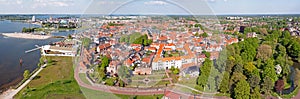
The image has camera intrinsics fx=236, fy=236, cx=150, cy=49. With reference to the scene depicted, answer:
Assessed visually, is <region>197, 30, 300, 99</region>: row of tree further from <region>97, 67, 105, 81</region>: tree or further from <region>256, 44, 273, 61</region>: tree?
<region>97, 67, 105, 81</region>: tree

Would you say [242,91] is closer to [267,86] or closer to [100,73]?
[267,86]

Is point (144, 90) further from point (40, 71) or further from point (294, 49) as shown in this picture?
point (294, 49)

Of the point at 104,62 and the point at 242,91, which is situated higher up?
the point at 104,62

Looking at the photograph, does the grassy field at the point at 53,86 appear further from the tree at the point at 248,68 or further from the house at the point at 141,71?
the tree at the point at 248,68

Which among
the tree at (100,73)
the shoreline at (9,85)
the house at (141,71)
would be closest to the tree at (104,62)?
the tree at (100,73)

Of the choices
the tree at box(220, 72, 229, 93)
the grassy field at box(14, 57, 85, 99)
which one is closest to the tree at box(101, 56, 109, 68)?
the grassy field at box(14, 57, 85, 99)

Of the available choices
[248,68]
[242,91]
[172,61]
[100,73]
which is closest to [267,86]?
[242,91]
